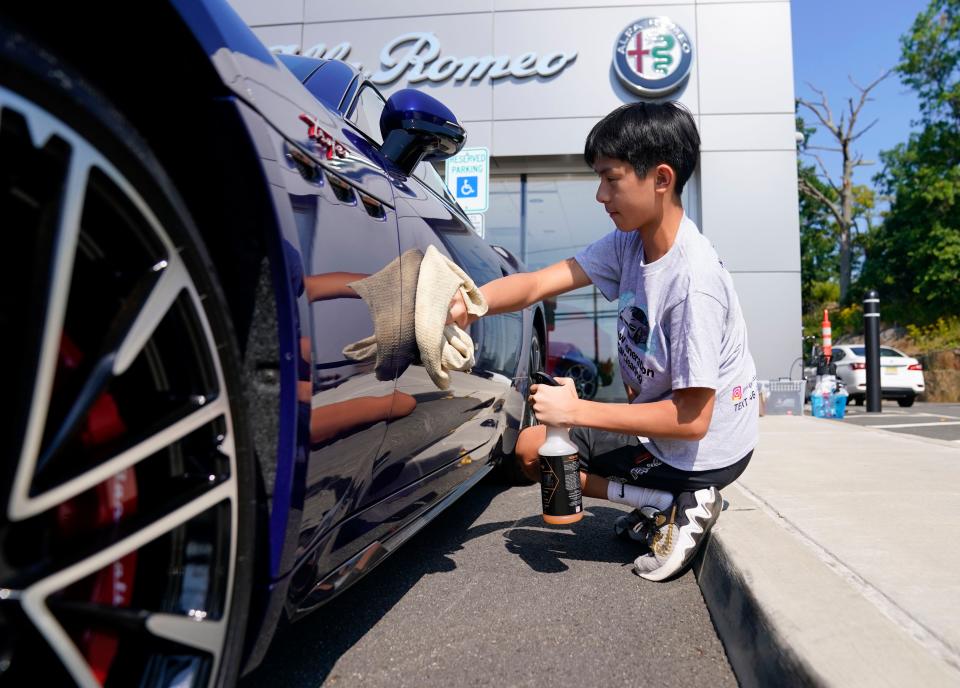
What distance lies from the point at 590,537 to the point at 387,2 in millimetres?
9576

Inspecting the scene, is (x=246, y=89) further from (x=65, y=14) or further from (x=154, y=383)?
(x=154, y=383)

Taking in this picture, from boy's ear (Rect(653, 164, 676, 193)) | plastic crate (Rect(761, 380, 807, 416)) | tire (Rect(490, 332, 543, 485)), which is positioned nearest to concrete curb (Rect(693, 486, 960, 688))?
boy's ear (Rect(653, 164, 676, 193))

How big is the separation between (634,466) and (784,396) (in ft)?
24.9

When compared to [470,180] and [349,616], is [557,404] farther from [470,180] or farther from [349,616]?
[470,180]

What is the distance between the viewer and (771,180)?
9.66 m

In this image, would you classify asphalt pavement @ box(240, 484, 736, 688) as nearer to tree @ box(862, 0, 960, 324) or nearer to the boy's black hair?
the boy's black hair

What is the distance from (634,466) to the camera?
223 cm

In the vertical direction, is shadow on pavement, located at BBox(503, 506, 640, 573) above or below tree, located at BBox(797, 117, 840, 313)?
below

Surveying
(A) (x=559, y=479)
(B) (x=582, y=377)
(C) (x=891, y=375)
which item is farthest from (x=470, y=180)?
(C) (x=891, y=375)

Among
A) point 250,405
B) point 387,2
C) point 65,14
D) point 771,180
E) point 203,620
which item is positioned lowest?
point 203,620

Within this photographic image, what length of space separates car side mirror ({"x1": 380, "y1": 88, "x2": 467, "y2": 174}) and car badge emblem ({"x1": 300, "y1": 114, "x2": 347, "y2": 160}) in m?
0.42

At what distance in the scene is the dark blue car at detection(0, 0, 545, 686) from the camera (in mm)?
624

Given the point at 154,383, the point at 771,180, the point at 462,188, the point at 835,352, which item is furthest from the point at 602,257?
the point at 835,352

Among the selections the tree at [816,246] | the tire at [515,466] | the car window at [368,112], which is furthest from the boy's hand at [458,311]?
the tree at [816,246]
